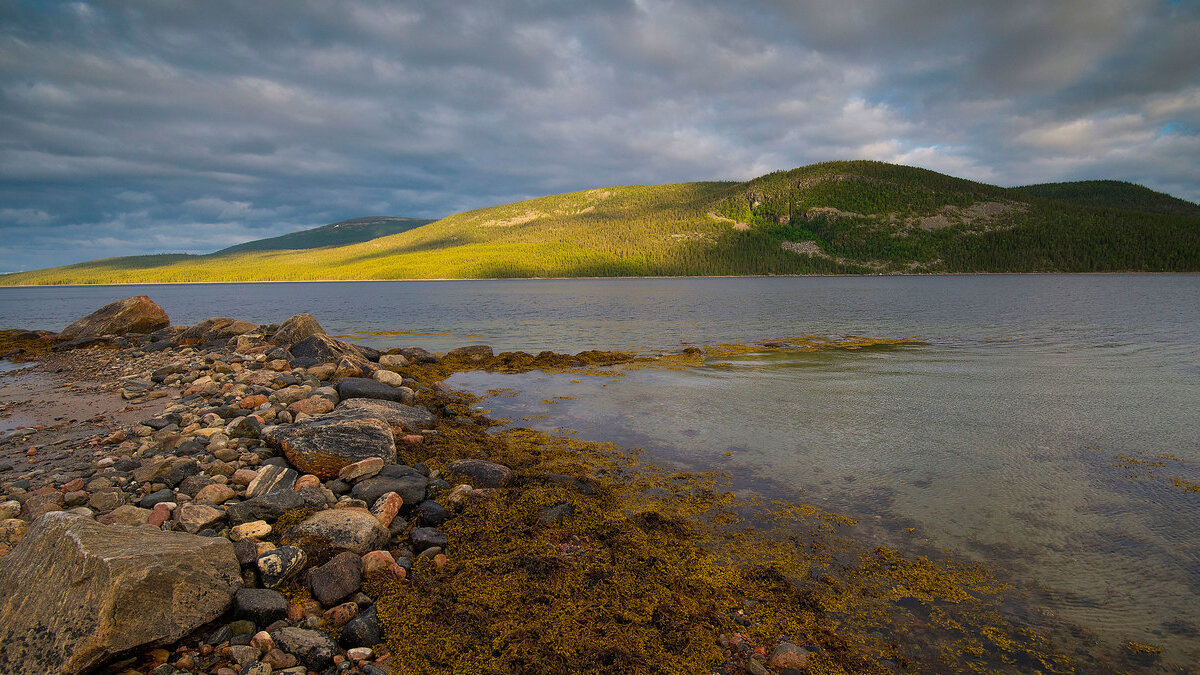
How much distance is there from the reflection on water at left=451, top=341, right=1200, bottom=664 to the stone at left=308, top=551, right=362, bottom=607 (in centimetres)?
612

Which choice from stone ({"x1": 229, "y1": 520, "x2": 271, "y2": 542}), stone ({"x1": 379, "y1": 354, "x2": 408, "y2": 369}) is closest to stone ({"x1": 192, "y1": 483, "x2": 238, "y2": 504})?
stone ({"x1": 229, "y1": 520, "x2": 271, "y2": 542})

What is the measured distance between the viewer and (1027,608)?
548 cm

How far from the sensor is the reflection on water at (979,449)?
6180 millimetres

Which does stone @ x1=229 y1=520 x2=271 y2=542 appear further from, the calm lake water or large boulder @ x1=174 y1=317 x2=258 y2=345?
large boulder @ x1=174 y1=317 x2=258 y2=345

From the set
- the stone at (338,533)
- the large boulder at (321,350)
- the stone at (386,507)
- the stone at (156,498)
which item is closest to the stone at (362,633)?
the stone at (338,533)

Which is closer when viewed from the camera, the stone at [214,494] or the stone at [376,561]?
the stone at [376,561]

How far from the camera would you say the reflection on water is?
6.18 m

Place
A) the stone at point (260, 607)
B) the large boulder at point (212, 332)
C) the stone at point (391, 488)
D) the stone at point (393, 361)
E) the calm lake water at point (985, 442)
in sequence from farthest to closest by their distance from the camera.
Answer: the large boulder at point (212, 332)
the stone at point (393, 361)
the stone at point (391, 488)
the calm lake water at point (985, 442)
the stone at point (260, 607)

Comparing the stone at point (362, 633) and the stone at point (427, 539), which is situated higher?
the stone at point (362, 633)

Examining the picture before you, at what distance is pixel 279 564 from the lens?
5609mm

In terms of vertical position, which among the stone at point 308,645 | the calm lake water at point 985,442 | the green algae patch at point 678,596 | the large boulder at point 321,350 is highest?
the large boulder at point 321,350

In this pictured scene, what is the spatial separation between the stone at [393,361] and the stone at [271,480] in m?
12.6

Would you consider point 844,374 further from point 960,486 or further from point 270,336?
point 270,336

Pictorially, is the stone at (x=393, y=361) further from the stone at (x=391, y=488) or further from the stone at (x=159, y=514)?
the stone at (x=159, y=514)
